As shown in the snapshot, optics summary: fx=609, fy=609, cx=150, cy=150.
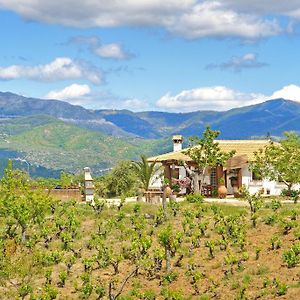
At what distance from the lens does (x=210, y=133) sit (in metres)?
46.8

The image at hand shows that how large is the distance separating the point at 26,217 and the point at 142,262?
8.04 m

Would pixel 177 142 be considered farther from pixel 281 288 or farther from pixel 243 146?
pixel 281 288

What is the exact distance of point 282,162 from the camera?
4438 centimetres

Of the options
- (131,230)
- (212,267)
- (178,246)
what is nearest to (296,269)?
(212,267)

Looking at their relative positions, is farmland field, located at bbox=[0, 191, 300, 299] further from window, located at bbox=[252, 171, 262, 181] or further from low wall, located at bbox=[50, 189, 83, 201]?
window, located at bbox=[252, 171, 262, 181]

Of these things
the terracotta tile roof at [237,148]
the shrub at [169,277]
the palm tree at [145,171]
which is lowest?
the shrub at [169,277]

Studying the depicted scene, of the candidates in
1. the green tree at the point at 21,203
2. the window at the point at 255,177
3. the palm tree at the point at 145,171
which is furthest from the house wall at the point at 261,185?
the green tree at the point at 21,203

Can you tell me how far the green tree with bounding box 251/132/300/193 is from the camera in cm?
4362

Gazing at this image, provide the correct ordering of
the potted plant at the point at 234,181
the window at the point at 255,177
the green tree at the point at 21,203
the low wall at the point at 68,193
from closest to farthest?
the green tree at the point at 21,203, the low wall at the point at 68,193, the window at the point at 255,177, the potted plant at the point at 234,181

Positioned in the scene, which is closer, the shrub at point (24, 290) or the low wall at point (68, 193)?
the shrub at point (24, 290)

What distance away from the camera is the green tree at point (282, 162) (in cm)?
4362

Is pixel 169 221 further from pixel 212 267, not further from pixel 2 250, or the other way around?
pixel 2 250

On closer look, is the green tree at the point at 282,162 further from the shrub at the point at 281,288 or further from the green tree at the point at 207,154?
the shrub at the point at 281,288

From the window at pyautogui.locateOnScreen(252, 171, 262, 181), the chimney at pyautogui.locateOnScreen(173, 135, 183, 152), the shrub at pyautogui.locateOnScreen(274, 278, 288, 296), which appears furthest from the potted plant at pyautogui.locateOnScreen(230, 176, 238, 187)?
the shrub at pyautogui.locateOnScreen(274, 278, 288, 296)
